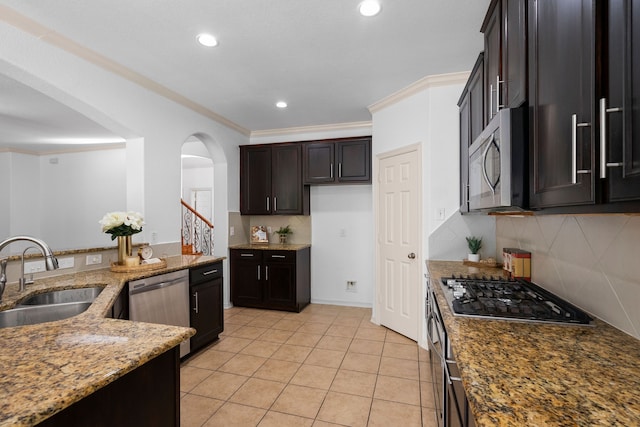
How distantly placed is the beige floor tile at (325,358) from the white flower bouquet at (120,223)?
1.89 m

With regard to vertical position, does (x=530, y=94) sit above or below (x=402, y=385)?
above

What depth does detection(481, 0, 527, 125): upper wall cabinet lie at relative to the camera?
1.29 metres

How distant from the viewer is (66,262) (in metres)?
2.40

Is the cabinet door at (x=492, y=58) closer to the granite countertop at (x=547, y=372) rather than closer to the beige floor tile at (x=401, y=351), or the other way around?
the granite countertop at (x=547, y=372)

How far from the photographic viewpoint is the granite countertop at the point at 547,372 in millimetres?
709

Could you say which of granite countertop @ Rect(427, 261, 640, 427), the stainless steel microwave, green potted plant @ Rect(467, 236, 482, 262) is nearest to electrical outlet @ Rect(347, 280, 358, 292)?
green potted plant @ Rect(467, 236, 482, 262)

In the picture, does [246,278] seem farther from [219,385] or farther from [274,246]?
[219,385]

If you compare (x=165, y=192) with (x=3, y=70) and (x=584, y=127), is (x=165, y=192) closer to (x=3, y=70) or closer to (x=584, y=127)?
(x=3, y=70)

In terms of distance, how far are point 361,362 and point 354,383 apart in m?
0.36

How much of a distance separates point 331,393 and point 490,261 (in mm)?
1748

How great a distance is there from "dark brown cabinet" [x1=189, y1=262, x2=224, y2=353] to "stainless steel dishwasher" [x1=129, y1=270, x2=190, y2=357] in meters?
0.09

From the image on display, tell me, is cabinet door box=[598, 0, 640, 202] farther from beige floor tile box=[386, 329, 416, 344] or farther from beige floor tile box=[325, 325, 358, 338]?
beige floor tile box=[325, 325, 358, 338]

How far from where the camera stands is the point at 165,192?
3.23 meters

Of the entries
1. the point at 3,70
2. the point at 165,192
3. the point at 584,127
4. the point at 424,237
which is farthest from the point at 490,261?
the point at 3,70
